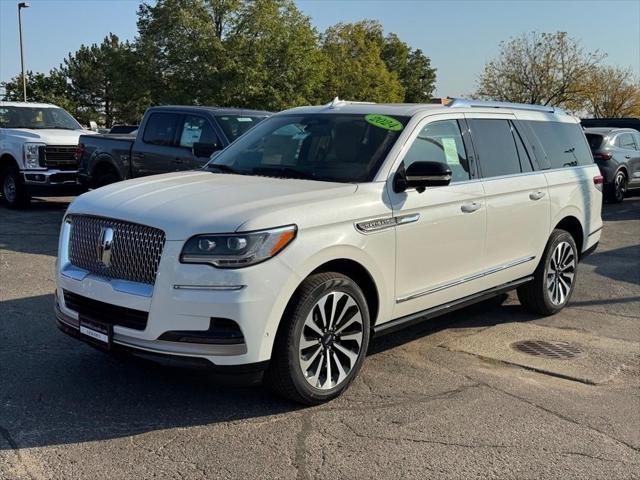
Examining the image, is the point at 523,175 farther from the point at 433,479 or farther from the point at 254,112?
the point at 254,112

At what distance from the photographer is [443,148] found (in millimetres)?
5195

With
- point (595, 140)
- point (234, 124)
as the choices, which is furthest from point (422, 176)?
point (595, 140)

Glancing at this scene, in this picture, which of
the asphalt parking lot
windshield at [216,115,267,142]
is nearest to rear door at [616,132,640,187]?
windshield at [216,115,267,142]

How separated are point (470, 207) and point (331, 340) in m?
1.70

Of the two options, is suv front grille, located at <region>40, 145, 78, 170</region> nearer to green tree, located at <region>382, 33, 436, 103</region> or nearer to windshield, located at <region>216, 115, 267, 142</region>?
windshield, located at <region>216, 115, 267, 142</region>

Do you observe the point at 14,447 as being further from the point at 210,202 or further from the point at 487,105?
the point at 487,105

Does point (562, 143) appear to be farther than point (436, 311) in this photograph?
Yes

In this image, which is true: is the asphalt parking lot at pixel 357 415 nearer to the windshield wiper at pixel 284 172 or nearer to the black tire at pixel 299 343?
the black tire at pixel 299 343

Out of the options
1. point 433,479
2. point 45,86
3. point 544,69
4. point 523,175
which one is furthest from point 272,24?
point 433,479

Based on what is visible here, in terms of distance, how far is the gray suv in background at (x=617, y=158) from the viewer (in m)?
16.1

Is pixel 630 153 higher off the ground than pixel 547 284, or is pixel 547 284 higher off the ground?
pixel 630 153

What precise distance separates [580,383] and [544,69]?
45.8 m

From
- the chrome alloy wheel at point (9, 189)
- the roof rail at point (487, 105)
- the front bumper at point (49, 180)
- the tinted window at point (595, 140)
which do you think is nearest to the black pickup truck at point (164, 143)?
the front bumper at point (49, 180)

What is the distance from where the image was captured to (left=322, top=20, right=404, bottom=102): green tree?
53906mm
